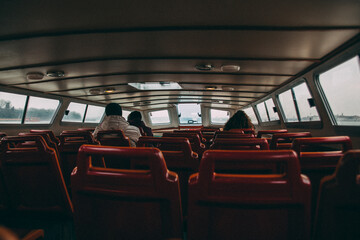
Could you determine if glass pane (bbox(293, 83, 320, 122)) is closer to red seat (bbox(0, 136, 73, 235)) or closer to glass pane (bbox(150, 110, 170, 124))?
red seat (bbox(0, 136, 73, 235))

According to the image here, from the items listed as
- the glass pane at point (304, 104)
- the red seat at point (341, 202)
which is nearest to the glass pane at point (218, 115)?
the glass pane at point (304, 104)

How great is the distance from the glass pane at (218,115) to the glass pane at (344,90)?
537 inches

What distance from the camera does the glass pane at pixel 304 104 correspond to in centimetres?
549

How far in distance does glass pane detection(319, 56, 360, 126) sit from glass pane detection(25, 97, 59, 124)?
1034cm

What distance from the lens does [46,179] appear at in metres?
1.82

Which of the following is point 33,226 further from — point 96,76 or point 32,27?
point 96,76

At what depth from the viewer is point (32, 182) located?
1829 millimetres

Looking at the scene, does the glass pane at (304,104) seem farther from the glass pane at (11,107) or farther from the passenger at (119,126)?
the glass pane at (11,107)

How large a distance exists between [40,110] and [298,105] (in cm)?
1063

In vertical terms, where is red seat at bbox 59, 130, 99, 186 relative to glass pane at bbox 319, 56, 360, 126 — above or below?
below

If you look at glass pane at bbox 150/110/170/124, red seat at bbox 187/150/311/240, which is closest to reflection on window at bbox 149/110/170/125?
glass pane at bbox 150/110/170/124

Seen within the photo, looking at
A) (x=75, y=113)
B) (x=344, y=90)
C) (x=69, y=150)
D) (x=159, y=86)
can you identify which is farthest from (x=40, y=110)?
(x=344, y=90)

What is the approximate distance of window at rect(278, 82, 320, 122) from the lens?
555 cm

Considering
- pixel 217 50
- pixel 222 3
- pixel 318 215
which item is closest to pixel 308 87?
pixel 217 50
